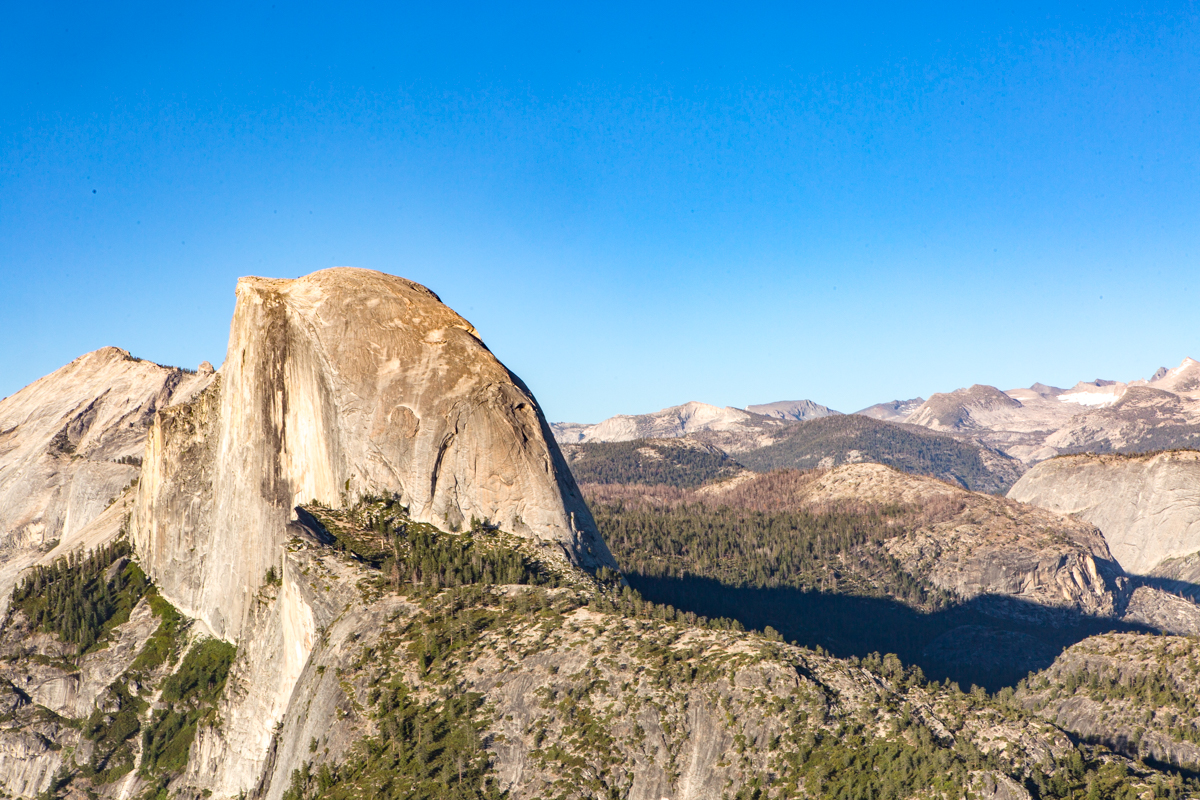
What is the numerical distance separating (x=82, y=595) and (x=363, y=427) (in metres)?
63.3

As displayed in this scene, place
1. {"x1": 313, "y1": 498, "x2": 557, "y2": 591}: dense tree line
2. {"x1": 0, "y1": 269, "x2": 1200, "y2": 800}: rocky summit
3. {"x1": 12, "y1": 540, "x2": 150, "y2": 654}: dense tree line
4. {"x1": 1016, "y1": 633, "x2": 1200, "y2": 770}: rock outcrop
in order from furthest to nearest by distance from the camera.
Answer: {"x1": 12, "y1": 540, "x2": 150, "y2": 654}: dense tree line < {"x1": 1016, "y1": 633, "x2": 1200, "y2": 770}: rock outcrop < {"x1": 313, "y1": 498, "x2": 557, "y2": 591}: dense tree line < {"x1": 0, "y1": 269, "x2": 1200, "y2": 800}: rocky summit

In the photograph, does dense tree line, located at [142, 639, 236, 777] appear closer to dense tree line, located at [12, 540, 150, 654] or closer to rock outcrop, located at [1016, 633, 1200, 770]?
dense tree line, located at [12, 540, 150, 654]

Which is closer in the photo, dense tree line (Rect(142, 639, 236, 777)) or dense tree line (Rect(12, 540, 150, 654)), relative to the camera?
A: dense tree line (Rect(142, 639, 236, 777))

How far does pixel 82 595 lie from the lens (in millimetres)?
160500

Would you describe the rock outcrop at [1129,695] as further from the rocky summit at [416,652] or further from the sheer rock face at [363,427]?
the sheer rock face at [363,427]

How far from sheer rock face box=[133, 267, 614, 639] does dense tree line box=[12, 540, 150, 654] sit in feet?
77.2

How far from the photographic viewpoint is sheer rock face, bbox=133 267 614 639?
12900cm

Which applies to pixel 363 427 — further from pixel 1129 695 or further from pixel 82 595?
pixel 1129 695

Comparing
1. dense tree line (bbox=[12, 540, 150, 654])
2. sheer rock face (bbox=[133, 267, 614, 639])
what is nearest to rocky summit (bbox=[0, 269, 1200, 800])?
sheer rock face (bbox=[133, 267, 614, 639])

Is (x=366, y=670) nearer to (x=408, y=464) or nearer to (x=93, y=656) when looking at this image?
(x=408, y=464)

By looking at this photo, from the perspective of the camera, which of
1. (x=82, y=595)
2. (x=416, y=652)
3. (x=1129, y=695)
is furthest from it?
(x=82, y=595)

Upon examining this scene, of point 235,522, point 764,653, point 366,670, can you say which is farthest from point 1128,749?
point 235,522

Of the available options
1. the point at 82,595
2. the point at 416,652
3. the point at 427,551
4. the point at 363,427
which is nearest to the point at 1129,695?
the point at 427,551

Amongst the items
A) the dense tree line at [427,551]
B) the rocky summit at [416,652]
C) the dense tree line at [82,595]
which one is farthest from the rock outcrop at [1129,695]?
the dense tree line at [82,595]
